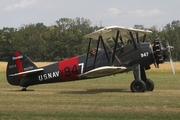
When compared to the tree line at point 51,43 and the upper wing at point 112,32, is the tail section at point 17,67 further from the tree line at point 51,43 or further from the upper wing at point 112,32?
the tree line at point 51,43

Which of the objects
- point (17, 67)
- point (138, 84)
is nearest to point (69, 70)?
point (17, 67)

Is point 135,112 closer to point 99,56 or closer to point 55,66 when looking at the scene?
point 99,56

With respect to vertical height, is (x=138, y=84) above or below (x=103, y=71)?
below

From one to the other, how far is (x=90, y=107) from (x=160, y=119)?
2.77 meters

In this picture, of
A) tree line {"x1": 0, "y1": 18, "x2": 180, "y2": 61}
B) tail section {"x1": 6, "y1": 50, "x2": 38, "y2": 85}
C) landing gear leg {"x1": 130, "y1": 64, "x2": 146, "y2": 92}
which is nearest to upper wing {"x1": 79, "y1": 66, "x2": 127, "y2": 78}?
landing gear leg {"x1": 130, "y1": 64, "x2": 146, "y2": 92}

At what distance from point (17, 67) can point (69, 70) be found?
2.64 m

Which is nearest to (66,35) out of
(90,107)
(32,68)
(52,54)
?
(52,54)

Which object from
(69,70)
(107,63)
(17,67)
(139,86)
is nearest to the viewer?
(139,86)

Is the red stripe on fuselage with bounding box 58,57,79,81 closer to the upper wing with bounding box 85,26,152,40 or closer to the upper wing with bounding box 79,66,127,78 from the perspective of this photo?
the upper wing with bounding box 79,66,127,78

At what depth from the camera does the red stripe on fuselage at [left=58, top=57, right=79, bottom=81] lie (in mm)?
17352

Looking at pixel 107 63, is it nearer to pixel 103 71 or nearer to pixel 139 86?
pixel 103 71

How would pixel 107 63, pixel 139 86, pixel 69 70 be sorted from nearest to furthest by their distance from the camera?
pixel 139 86, pixel 107 63, pixel 69 70

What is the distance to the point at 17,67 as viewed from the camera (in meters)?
17.8

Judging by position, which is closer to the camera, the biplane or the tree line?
the biplane
